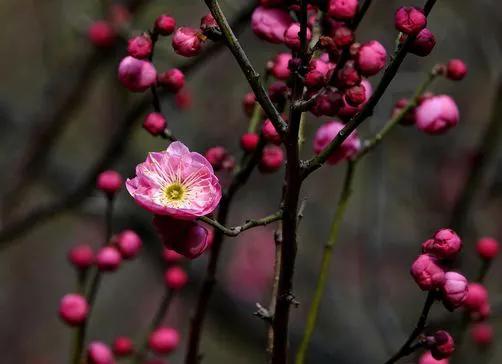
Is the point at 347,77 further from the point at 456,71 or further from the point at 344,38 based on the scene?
the point at 456,71

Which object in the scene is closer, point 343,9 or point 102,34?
point 343,9

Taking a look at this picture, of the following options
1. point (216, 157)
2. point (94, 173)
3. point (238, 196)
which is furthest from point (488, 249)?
point (238, 196)

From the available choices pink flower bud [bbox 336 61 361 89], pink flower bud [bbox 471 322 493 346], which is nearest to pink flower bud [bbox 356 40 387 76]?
pink flower bud [bbox 336 61 361 89]

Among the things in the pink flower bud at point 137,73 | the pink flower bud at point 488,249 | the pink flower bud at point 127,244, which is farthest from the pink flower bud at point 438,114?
the pink flower bud at point 127,244

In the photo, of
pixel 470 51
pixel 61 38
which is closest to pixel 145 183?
pixel 61 38

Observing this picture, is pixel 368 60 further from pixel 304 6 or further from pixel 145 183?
pixel 145 183
